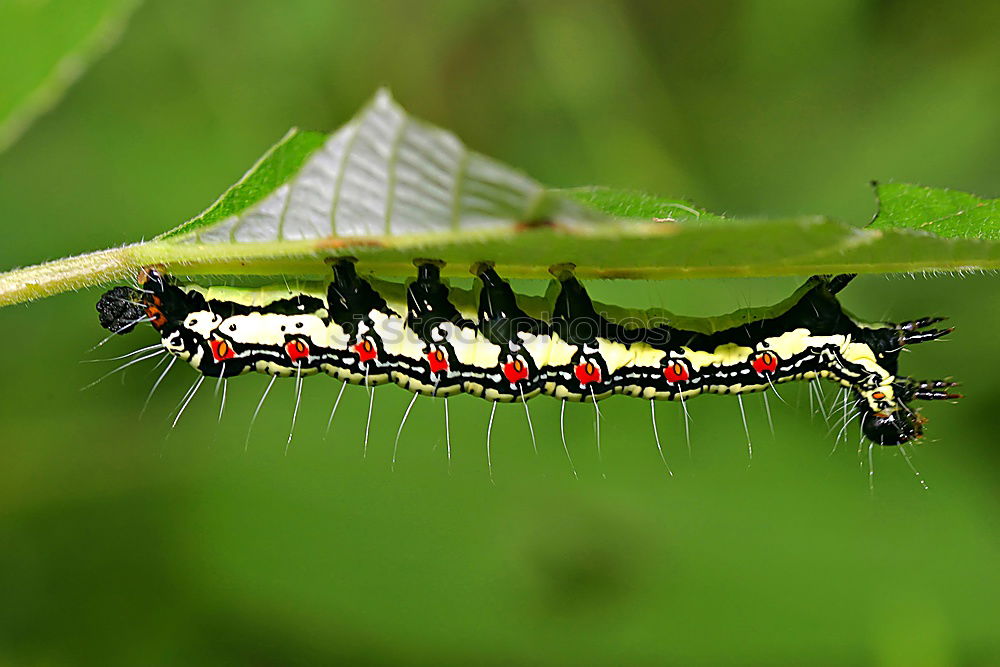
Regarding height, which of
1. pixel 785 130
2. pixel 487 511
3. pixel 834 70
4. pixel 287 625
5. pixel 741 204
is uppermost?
pixel 834 70

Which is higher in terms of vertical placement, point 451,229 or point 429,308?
point 429,308

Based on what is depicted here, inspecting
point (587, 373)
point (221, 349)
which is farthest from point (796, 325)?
point (221, 349)

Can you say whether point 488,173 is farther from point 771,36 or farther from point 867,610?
point 771,36

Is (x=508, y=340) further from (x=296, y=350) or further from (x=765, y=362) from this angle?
(x=765, y=362)

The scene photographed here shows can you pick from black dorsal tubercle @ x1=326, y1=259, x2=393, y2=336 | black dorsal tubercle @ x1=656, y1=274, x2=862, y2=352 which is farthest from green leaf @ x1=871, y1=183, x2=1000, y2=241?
black dorsal tubercle @ x1=326, y1=259, x2=393, y2=336

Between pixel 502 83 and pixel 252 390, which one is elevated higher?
pixel 502 83

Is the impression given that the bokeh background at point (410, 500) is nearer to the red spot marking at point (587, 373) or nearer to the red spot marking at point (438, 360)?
the red spot marking at point (587, 373)

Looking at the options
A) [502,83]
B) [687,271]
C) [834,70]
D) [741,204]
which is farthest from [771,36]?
[687,271]
